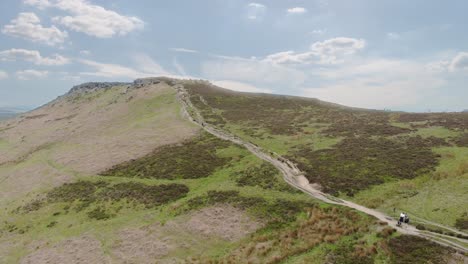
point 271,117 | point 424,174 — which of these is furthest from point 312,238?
point 271,117

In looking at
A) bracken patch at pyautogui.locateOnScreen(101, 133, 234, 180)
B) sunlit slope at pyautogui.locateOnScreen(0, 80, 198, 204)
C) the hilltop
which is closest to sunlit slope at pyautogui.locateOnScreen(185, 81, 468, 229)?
the hilltop

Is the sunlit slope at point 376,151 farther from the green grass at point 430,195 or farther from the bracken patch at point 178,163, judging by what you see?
the bracken patch at point 178,163

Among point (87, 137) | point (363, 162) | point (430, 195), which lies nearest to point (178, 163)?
point (363, 162)

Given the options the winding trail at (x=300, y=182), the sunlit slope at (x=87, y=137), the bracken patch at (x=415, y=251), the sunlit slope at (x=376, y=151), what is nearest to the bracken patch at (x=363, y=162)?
the sunlit slope at (x=376, y=151)

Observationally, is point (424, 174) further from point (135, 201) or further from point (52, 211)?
point (52, 211)

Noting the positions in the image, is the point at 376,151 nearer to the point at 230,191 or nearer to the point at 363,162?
the point at 363,162

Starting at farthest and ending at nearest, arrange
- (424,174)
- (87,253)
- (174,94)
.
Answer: (174,94) < (424,174) < (87,253)
